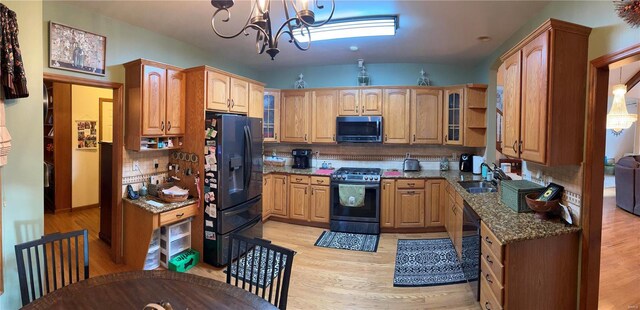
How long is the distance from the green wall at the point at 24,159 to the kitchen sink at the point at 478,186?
3.97 m

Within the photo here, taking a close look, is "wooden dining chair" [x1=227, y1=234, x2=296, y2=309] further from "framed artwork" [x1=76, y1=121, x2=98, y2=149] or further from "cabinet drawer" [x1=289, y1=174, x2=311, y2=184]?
"framed artwork" [x1=76, y1=121, x2=98, y2=149]

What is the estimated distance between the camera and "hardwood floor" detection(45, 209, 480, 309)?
254cm

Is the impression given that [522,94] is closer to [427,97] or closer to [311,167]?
[427,97]

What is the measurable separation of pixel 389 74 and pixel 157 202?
368 centimetres

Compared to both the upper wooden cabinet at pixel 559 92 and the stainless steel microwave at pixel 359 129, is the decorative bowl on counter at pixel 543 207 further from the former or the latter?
the stainless steel microwave at pixel 359 129

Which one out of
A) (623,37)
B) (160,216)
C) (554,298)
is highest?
(623,37)

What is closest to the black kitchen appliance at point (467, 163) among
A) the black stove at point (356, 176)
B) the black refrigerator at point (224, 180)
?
the black stove at point (356, 176)

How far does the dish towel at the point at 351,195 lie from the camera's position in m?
4.15

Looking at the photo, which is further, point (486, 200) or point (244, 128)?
point (244, 128)

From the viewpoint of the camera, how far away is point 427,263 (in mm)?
3254

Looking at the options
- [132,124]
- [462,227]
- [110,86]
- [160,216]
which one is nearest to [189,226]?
[160,216]

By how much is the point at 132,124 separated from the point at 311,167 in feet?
9.00

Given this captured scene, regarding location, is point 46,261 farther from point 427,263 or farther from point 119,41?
point 427,263

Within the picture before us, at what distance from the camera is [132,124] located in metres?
3.02
